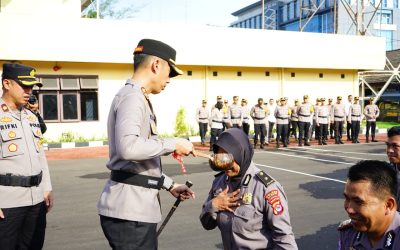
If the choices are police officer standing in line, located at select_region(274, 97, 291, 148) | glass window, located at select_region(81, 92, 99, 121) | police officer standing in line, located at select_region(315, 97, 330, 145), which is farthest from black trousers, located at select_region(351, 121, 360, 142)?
glass window, located at select_region(81, 92, 99, 121)

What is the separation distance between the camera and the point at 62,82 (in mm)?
17000

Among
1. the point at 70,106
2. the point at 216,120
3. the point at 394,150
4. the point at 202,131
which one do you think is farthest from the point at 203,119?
the point at 394,150

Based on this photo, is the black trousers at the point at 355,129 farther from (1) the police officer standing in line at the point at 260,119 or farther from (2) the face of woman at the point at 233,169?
(2) the face of woman at the point at 233,169

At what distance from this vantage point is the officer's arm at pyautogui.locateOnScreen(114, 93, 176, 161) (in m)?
2.36

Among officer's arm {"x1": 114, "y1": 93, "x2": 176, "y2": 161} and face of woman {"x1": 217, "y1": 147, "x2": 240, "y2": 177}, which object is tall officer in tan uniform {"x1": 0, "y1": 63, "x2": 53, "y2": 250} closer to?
officer's arm {"x1": 114, "y1": 93, "x2": 176, "y2": 161}

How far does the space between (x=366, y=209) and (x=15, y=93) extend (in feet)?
9.05

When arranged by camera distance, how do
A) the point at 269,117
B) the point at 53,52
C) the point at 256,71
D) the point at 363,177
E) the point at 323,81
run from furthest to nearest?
the point at 323,81 → the point at 256,71 → the point at 269,117 → the point at 53,52 → the point at 363,177

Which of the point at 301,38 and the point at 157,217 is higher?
the point at 301,38

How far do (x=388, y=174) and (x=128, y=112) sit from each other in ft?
4.63

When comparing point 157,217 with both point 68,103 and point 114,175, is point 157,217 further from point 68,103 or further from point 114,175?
point 68,103

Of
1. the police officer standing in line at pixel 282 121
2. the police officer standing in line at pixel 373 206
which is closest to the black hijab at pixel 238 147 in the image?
the police officer standing in line at pixel 373 206

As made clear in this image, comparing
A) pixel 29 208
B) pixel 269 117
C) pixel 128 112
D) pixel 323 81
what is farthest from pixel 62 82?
pixel 128 112

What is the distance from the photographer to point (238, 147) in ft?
8.32

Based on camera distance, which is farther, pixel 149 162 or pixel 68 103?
pixel 68 103
